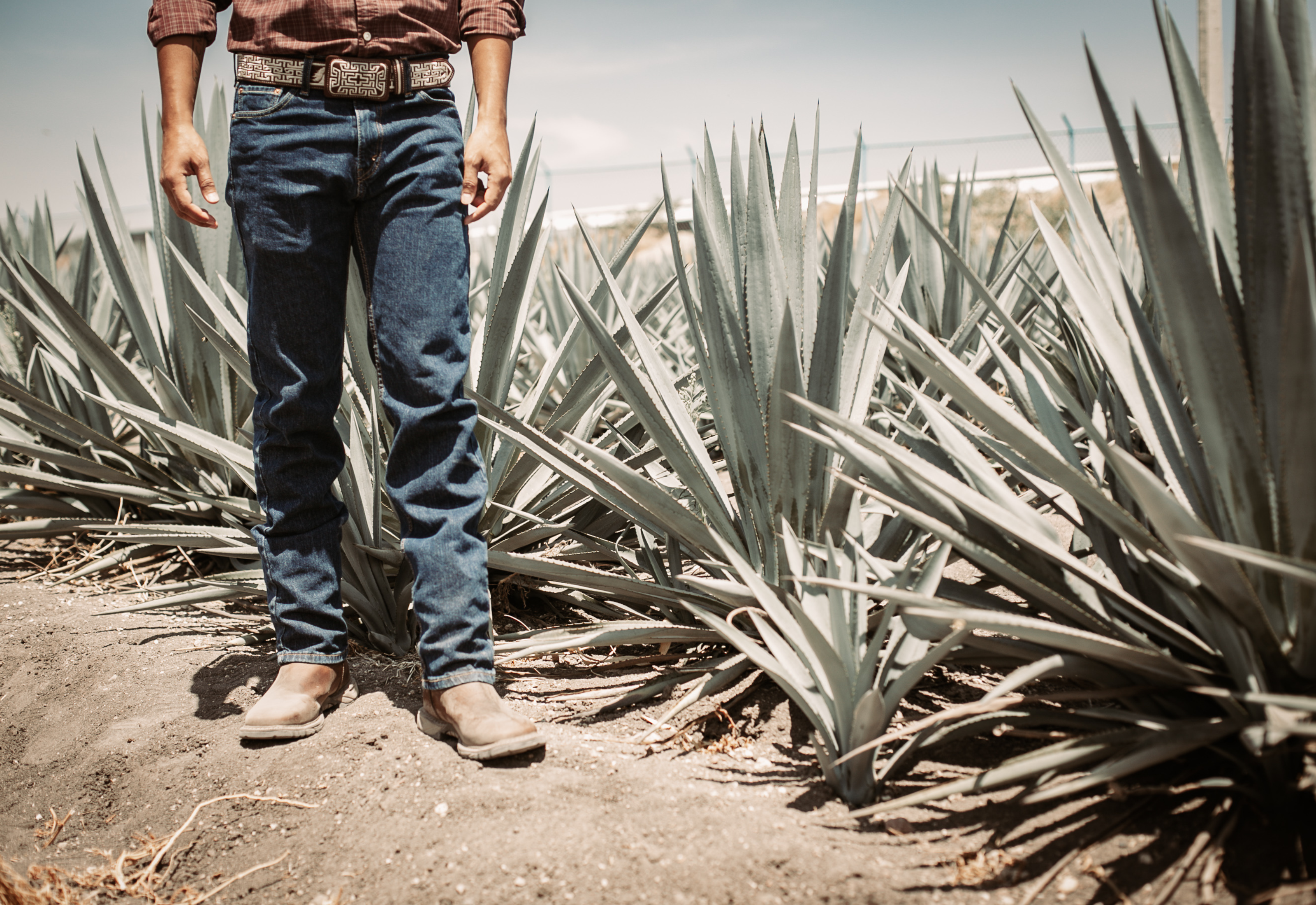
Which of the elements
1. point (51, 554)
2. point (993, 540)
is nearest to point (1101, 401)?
point (993, 540)

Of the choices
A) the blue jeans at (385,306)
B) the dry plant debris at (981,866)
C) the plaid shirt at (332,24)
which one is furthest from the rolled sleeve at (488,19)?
the dry plant debris at (981,866)

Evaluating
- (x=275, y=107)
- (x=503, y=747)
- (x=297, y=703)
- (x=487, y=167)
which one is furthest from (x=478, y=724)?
(x=275, y=107)

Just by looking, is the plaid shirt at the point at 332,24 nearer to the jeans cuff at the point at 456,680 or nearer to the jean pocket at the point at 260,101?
the jean pocket at the point at 260,101

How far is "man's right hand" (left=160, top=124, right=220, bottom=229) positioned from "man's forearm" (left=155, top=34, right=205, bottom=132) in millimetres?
16

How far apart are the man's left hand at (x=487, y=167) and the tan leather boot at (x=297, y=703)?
746 mm

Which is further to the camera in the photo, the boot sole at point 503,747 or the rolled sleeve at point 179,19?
the rolled sleeve at point 179,19

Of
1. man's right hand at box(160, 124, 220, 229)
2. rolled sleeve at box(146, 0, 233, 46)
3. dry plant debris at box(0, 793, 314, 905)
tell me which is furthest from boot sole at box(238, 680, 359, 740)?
rolled sleeve at box(146, 0, 233, 46)

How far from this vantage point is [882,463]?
3.56ft

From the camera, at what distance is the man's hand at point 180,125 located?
1327 mm

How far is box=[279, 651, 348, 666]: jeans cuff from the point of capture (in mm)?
1396

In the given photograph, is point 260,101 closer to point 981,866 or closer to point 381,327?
point 381,327

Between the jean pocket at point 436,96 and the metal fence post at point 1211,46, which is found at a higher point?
the metal fence post at point 1211,46

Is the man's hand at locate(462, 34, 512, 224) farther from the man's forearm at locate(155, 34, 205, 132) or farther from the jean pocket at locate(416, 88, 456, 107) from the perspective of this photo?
the man's forearm at locate(155, 34, 205, 132)

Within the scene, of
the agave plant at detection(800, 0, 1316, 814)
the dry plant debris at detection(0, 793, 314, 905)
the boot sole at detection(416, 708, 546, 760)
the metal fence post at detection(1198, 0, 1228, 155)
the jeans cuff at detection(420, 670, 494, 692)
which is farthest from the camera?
the metal fence post at detection(1198, 0, 1228, 155)
